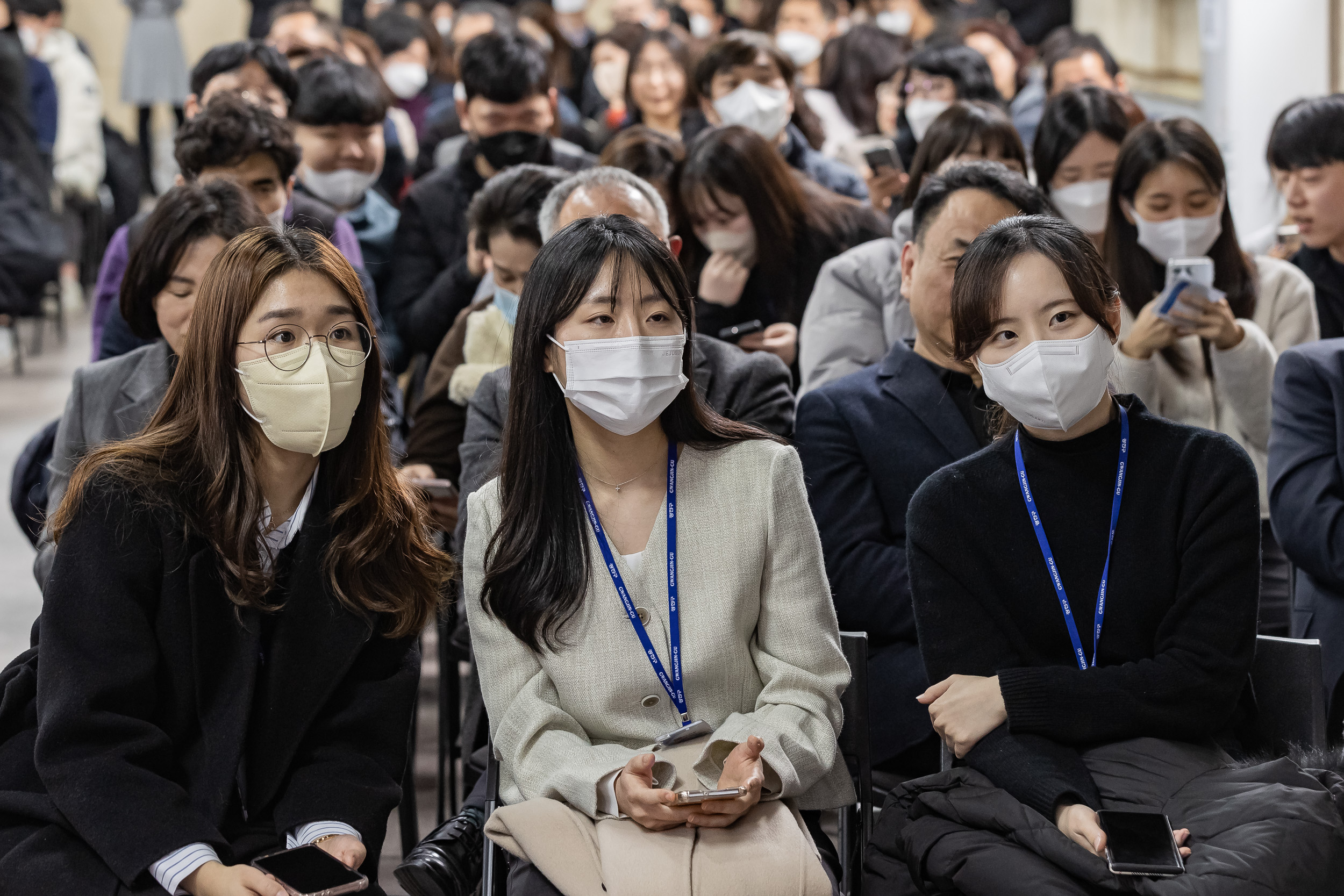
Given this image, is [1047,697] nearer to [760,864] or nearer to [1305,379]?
[760,864]

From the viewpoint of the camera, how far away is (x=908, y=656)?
113 inches

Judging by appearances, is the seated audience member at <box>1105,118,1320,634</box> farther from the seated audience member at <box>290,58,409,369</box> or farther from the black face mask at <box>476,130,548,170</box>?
the seated audience member at <box>290,58,409,369</box>

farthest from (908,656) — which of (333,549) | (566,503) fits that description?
(333,549)

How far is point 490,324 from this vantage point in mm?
4027

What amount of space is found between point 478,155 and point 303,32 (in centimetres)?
253

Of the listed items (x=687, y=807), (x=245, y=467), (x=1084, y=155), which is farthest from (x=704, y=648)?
(x=1084, y=155)

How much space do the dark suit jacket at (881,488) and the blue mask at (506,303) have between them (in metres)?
1.12

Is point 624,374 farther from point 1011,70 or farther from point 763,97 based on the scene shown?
point 1011,70

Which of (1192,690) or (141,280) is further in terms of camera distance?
(141,280)

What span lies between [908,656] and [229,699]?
4.30 feet

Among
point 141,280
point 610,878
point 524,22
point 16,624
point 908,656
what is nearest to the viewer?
point 610,878

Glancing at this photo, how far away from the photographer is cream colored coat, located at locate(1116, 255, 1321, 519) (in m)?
3.50

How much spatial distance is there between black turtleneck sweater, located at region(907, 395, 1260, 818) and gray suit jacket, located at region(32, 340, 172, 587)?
6.07ft

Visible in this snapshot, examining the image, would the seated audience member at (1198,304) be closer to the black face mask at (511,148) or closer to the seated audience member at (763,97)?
the seated audience member at (763,97)
